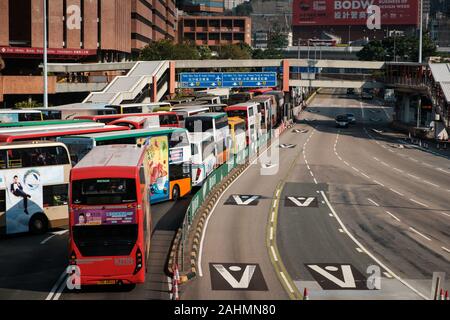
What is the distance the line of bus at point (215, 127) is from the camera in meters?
49.7

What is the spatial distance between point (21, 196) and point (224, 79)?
75.7 m

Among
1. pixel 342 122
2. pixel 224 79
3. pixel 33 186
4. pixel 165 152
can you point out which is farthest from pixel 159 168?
pixel 224 79

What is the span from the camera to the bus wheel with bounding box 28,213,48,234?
32.4 m

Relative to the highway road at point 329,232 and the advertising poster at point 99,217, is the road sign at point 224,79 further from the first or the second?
the advertising poster at point 99,217

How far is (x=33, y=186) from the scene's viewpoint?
1253 inches

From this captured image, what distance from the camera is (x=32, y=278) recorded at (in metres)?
25.4

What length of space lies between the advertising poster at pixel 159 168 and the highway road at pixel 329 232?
339 centimetres

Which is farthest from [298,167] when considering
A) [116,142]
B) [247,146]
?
[116,142]

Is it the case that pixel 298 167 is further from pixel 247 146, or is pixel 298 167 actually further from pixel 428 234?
pixel 428 234

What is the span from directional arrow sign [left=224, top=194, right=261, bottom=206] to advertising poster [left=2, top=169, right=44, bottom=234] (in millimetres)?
11837

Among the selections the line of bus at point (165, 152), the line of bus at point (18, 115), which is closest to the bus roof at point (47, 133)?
the line of bus at point (165, 152)

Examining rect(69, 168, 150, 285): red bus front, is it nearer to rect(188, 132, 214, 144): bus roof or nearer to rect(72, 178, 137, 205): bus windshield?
rect(72, 178, 137, 205): bus windshield

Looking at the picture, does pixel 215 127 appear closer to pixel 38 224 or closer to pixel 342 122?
pixel 38 224

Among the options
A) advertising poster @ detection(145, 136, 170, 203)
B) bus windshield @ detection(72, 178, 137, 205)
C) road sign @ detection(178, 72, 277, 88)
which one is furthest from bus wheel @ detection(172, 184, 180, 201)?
road sign @ detection(178, 72, 277, 88)
